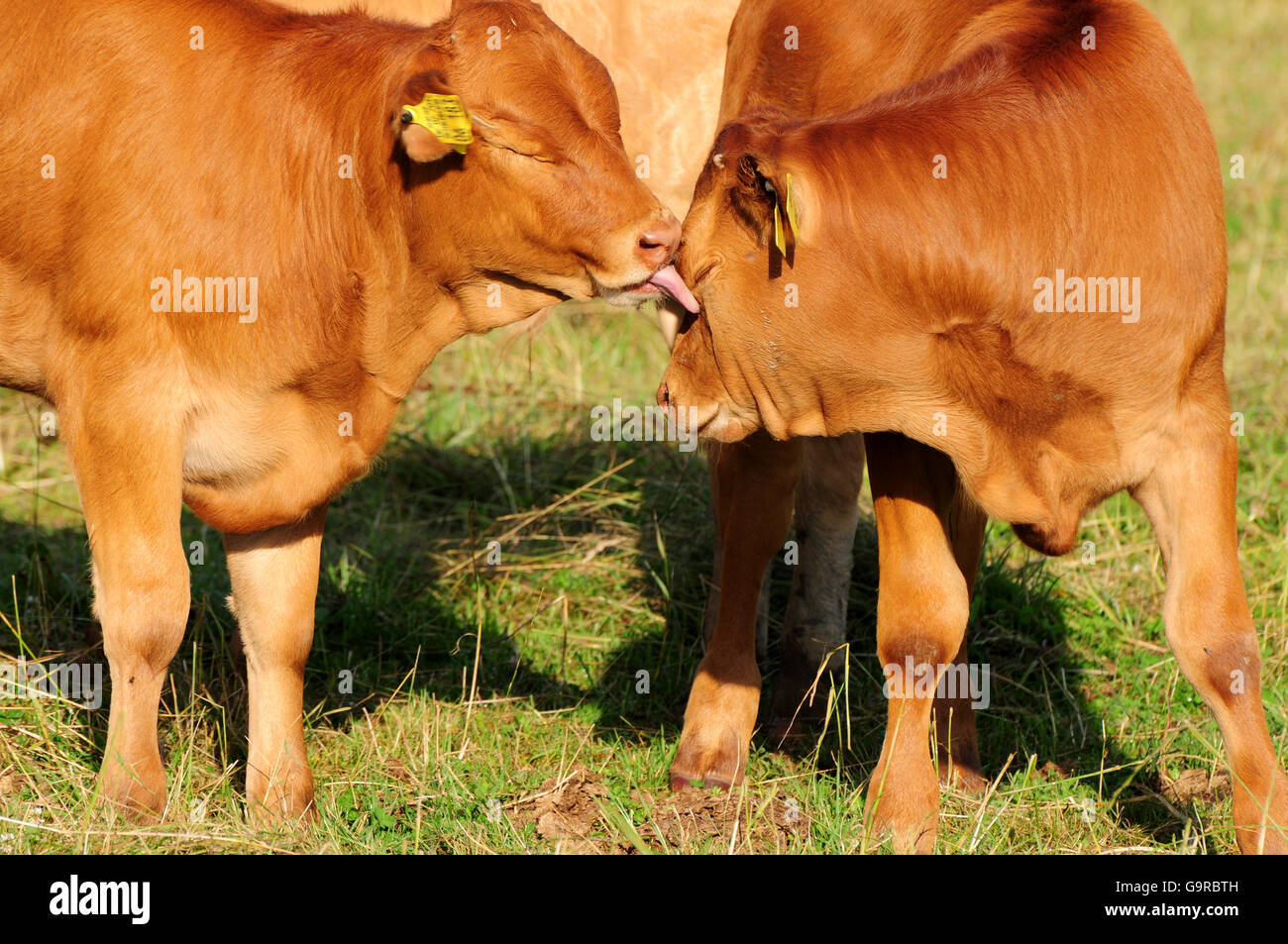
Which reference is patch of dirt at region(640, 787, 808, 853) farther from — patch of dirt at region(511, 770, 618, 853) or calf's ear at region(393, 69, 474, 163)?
calf's ear at region(393, 69, 474, 163)

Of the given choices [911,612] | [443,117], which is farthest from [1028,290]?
[443,117]

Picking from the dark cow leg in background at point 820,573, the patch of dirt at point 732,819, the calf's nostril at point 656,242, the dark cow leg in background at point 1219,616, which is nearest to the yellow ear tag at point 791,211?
the calf's nostril at point 656,242

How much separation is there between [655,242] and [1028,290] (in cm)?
96

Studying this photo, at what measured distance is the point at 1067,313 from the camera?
3.86 m

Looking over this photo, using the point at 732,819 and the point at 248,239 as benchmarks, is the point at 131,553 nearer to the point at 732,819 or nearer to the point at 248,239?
the point at 248,239

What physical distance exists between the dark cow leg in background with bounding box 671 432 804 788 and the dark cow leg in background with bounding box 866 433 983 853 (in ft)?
2.89

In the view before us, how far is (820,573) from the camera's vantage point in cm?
584

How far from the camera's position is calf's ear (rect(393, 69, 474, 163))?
385cm

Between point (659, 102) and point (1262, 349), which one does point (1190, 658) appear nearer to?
point (659, 102)

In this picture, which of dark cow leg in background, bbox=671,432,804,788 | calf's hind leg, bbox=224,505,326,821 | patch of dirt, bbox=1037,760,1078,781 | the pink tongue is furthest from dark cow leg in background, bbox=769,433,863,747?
calf's hind leg, bbox=224,505,326,821

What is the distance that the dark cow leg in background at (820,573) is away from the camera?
581 centimetres

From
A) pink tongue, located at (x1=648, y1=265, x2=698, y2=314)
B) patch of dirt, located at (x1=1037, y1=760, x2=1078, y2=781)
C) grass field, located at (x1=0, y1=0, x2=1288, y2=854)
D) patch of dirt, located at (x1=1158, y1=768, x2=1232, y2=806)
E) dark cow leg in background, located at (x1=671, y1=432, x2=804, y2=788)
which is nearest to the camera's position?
pink tongue, located at (x1=648, y1=265, x2=698, y2=314)

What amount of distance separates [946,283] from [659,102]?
Answer: 2.40m

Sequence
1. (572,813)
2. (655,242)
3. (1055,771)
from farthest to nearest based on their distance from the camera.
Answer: (1055,771) < (572,813) < (655,242)
